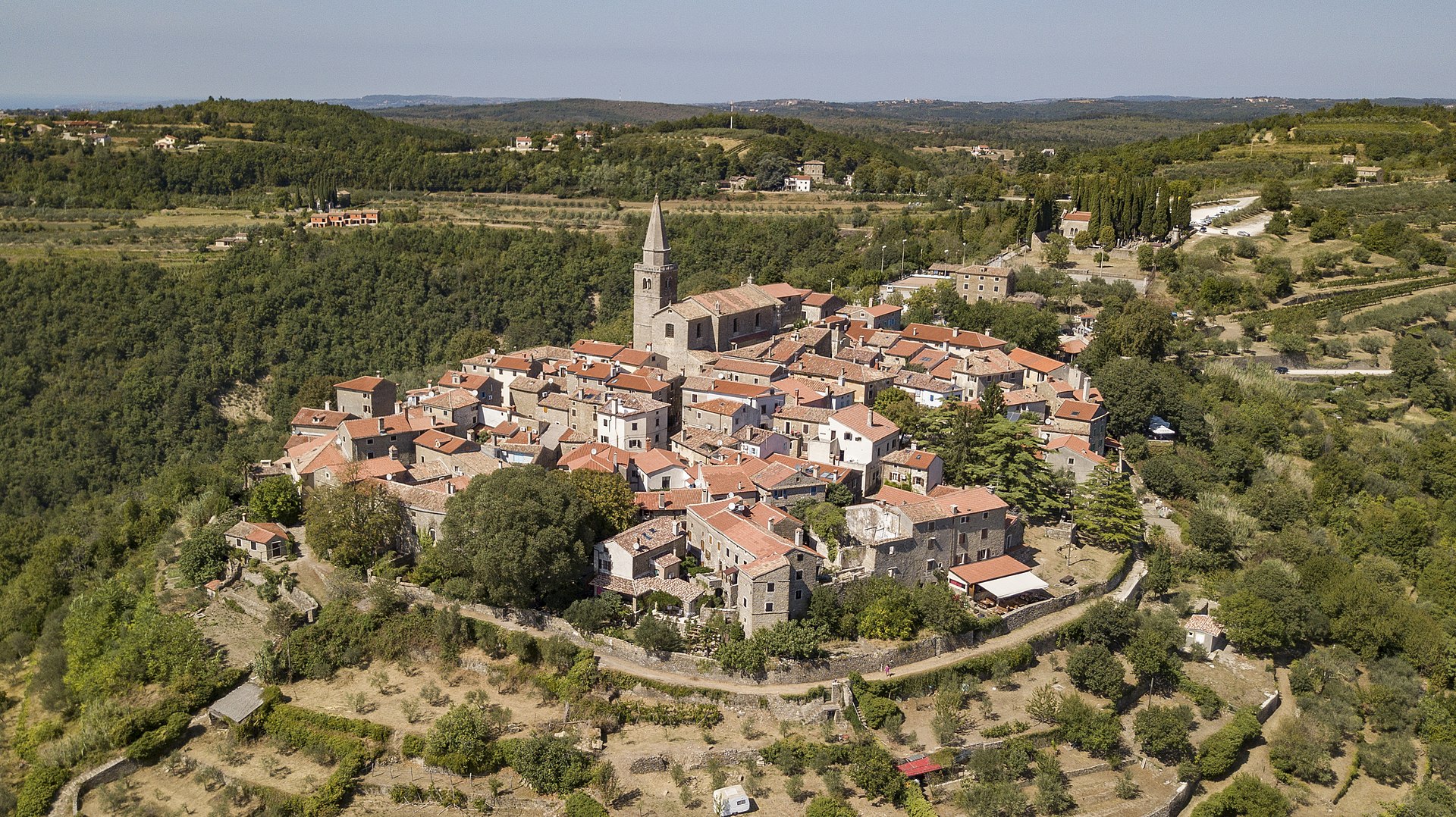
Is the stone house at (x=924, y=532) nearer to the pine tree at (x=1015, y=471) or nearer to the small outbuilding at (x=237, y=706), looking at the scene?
the pine tree at (x=1015, y=471)

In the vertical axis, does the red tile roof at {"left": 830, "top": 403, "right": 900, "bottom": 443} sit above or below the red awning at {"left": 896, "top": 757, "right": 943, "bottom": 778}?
above

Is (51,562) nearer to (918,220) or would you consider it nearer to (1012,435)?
(1012,435)

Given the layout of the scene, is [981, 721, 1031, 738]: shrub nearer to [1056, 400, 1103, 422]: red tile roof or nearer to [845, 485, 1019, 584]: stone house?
[845, 485, 1019, 584]: stone house

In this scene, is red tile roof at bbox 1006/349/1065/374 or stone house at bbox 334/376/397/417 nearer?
stone house at bbox 334/376/397/417

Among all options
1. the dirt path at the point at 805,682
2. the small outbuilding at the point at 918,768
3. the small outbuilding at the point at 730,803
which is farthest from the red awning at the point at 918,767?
the small outbuilding at the point at 730,803

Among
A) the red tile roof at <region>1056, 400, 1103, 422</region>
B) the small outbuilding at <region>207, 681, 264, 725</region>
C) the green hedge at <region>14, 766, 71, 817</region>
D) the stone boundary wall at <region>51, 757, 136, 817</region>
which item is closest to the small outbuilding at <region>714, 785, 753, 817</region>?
the small outbuilding at <region>207, 681, 264, 725</region>

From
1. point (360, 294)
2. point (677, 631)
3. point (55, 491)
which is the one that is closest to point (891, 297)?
point (677, 631)

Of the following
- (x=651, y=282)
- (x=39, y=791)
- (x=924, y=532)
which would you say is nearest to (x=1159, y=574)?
(x=924, y=532)

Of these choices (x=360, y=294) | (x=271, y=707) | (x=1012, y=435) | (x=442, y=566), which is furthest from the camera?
(x=360, y=294)
